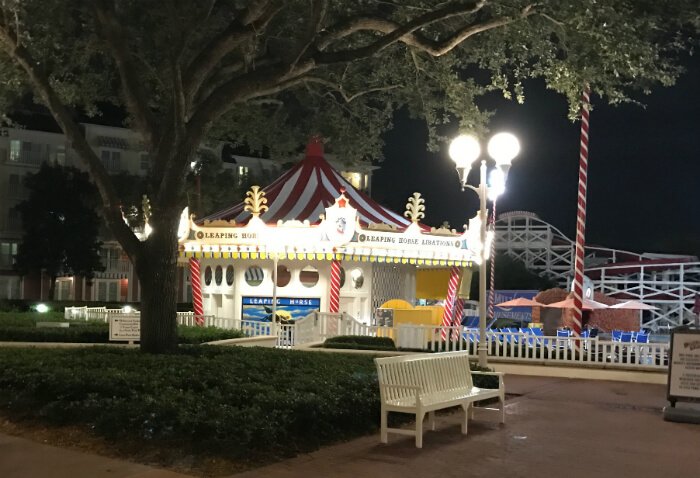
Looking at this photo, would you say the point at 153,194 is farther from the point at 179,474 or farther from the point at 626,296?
the point at 626,296

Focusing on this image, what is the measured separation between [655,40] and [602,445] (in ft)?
22.4

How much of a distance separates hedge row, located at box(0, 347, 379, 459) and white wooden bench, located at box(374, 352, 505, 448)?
0.56m

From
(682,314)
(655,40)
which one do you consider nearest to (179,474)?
(655,40)

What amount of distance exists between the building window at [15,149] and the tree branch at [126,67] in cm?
3891

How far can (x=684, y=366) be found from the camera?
11406 millimetres

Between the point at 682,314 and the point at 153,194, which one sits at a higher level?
the point at 153,194

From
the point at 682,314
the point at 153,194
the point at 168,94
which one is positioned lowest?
the point at 682,314

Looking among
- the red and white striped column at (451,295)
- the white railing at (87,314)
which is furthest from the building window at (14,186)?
the red and white striped column at (451,295)

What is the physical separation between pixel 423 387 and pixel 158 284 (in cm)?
481

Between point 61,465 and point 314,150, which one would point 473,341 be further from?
point 61,465

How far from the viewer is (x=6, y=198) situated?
159 ft

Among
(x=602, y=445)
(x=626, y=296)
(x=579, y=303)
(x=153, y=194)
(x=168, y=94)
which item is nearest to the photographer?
(x=602, y=445)

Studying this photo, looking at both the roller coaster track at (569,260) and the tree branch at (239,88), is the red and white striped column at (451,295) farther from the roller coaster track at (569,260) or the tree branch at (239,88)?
the roller coaster track at (569,260)

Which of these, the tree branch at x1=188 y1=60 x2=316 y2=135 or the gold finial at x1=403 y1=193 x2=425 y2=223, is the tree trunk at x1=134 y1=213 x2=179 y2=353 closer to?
the tree branch at x1=188 y1=60 x2=316 y2=135
